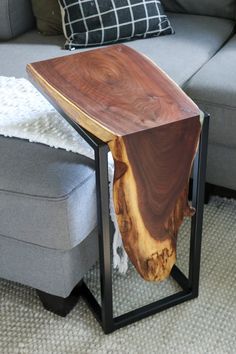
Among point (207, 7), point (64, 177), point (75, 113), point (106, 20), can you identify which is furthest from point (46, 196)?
point (207, 7)

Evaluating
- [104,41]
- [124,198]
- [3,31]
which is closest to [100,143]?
[124,198]

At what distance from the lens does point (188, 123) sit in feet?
3.63

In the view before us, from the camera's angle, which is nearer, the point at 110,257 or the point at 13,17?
the point at 110,257

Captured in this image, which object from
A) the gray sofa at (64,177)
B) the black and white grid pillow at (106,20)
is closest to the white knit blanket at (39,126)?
the gray sofa at (64,177)

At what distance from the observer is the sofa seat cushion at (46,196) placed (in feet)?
3.83

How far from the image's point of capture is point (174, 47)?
5.85ft

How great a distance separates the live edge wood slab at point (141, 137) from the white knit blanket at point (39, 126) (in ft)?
0.33

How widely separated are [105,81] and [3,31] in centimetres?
81

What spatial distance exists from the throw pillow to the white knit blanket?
505mm

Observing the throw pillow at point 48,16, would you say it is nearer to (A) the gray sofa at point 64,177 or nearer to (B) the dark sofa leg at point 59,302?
(A) the gray sofa at point 64,177

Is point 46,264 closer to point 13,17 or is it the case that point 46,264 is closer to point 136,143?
point 136,143

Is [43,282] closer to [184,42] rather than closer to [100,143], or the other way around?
[100,143]

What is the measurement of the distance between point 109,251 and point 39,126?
13.5 inches

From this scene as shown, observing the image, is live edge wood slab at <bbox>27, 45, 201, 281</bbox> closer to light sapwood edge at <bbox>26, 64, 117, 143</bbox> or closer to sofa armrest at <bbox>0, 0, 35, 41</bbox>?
light sapwood edge at <bbox>26, 64, 117, 143</bbox>
